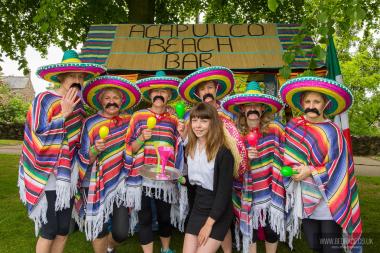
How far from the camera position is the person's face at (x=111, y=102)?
3.57m

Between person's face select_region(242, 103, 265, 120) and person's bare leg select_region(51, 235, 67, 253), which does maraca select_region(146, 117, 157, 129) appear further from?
person's bare leg select_region(51, 235, 67, 253)

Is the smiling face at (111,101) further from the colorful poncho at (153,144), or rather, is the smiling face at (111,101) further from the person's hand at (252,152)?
the person's hand at (252,152)

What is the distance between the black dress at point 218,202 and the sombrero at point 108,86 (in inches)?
47.6

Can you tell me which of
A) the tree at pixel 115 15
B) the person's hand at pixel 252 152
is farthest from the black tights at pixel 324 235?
the tree at pixel 115 15

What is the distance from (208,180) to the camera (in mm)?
3098

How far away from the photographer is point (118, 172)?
368cm

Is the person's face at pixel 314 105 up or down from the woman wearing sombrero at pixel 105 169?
up

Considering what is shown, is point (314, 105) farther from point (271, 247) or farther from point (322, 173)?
point (271, 247)

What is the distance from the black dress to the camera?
2.95 meters

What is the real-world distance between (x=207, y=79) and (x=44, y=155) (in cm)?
174

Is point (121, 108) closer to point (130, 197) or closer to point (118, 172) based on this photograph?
point (118, 172)

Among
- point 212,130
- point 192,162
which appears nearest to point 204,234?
point 192,162

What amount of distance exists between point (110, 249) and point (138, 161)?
1135mm

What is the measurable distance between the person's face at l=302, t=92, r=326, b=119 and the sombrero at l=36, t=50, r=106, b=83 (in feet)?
6.27
